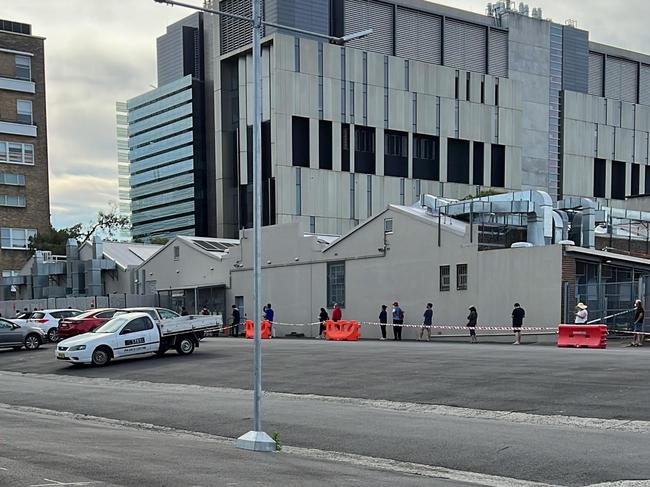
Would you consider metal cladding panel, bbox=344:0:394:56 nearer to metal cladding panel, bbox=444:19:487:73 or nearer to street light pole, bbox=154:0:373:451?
metal cladding panel, bbox=444:19:487:73

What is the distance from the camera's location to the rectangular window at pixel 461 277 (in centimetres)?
3569

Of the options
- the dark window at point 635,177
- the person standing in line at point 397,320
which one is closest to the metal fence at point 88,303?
the person standing in line at point 397,320

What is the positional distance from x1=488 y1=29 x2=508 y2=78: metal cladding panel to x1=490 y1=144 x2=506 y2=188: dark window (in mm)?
7768

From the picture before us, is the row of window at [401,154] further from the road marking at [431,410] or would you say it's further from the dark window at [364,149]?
the road marking at [431,410]

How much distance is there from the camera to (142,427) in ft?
48.4

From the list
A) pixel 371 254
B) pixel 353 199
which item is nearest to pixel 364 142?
pixel 353 199

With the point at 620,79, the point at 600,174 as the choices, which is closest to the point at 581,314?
the point at 600,174

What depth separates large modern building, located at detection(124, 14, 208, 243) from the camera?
99.2 metres

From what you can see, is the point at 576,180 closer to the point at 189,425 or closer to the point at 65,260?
the point at 65,260

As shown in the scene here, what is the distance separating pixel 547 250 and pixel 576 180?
54.9 meters

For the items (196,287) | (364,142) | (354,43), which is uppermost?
(354,43)

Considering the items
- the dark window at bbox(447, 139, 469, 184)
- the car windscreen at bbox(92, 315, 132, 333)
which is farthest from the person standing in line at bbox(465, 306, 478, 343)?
the dark window at bbox(447, 139, 469, 184)

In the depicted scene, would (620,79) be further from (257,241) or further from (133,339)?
(257,241)

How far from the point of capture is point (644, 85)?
92250mm
